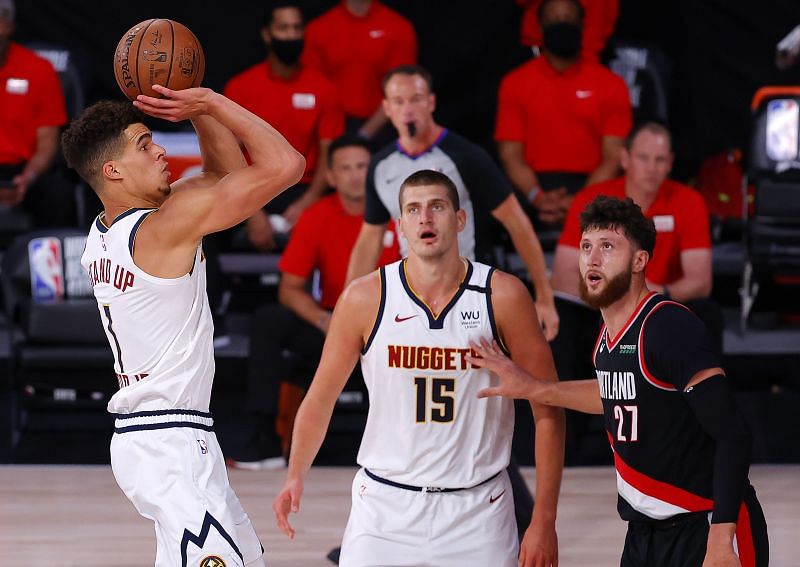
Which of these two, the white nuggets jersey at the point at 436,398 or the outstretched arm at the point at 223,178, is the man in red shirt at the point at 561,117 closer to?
the white nuggets jersey at the point at 436,398

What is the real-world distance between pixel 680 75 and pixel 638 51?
0.51 m

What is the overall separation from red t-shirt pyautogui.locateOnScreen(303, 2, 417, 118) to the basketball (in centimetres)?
393

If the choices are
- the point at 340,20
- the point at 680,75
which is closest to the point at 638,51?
the point at 680,75

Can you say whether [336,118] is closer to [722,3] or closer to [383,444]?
[722,3]

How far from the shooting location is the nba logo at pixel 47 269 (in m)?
6.07

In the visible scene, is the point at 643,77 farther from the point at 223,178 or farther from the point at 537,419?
the point at 223,178

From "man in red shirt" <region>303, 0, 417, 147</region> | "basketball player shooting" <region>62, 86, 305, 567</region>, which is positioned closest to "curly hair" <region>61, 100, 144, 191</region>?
"basketball player shooting" <region>62, 86, 305, 567</region>

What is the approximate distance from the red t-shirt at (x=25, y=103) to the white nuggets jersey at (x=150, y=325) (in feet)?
13.3

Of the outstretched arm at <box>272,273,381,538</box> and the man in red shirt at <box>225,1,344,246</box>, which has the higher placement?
the man in red shirt at <box>225,1,344,246</box>

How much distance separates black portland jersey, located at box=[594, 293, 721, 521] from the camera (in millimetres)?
3197

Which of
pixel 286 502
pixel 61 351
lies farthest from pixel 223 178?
pixel 61 351

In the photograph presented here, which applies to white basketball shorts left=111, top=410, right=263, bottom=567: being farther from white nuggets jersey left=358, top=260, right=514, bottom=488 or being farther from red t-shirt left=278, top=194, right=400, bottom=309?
red t-shirt left=278, top=194, right=400, bottom=309

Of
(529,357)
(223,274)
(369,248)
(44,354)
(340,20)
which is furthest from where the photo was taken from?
(340,20)

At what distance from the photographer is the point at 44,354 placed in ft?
19.6
